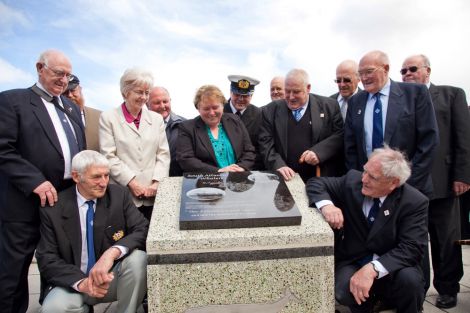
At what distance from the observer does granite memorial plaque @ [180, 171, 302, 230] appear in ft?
9.12

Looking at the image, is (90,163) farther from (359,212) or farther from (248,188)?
(359,212)

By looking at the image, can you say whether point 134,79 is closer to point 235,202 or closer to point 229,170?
point 229,170

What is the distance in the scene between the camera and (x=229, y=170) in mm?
3539

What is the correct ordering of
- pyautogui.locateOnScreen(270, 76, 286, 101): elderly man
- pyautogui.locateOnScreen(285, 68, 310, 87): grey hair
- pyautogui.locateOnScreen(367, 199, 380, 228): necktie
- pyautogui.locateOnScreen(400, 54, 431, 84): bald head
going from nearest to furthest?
1. pyautogui.locateOnScreen(367, 199, 380, 228): necktie
2. pyautogui.locateOnScreen(285, 68, 310, 87): grey hair
3. pyautogui.locateOnScreen(400, 54, 431, 84): bald head
4. pyautogui.locateOnScreen(270, 76, 286, 101): elderly man

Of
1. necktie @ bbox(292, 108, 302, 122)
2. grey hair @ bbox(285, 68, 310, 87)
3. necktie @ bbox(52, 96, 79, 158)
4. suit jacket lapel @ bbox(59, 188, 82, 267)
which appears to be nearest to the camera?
suit jacket lapel @ bbox(59, 188, 82, 267)

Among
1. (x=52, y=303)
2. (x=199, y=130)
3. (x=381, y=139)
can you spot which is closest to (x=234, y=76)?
(x=199, y=130)

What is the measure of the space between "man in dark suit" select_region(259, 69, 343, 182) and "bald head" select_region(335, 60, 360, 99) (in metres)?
0.61

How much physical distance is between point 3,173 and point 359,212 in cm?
285

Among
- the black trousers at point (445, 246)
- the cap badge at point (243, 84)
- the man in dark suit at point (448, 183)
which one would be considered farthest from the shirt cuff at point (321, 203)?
the cap badge at point (243, 84)

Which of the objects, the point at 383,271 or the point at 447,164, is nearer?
the point at 383,271

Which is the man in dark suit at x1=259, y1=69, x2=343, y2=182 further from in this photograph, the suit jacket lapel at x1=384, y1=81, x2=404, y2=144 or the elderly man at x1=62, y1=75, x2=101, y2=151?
the elderly man at x1=62, y1=75, x2=101, y2=151

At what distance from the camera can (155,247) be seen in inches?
103

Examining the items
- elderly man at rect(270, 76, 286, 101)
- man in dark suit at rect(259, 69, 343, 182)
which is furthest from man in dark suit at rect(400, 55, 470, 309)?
elderly man at rect(270, 76, 286, 101)

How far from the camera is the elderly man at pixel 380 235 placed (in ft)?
9.40
